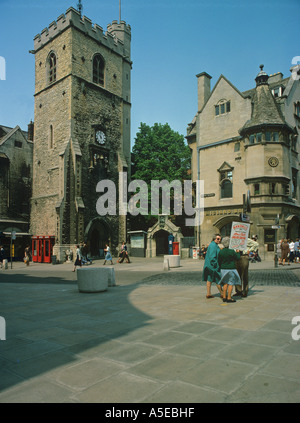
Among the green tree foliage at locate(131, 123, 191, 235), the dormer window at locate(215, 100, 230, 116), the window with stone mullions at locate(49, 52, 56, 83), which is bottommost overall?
the green tree foliage at locate(131, 123, 191, 235)

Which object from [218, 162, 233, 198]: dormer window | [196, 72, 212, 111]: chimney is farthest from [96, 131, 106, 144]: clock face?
A: [218, 162, 233, 198]: dormer window

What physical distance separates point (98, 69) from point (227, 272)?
31530mm

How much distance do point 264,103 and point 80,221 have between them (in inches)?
737

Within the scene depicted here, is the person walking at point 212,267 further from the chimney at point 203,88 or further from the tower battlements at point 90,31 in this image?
the tower battlements at point 90,31

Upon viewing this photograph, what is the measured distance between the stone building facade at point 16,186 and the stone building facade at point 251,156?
17.7 m

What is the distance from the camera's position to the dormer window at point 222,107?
95.5ft

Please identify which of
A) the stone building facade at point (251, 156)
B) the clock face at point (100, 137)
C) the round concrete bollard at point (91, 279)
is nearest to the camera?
the round concrete bollard at point (91, 279)

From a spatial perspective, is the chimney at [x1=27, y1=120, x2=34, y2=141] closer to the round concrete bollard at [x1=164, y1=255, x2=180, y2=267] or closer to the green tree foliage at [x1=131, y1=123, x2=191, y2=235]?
the green tree foliage at [x1=131, y1=123, x2=191, y2=235]

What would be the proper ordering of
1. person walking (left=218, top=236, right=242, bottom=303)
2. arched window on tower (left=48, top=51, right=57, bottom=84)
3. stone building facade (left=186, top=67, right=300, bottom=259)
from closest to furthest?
1. person walking (left=218, top=236, right=242, bottom=303)
2. stone building facade (left=186, top=67, right=300, bottom=259)
3. arched window on tower (left=48, top=51, right=57, bottom=84)

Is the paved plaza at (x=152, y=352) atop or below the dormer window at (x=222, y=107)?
below

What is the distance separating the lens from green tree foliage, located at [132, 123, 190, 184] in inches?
1404

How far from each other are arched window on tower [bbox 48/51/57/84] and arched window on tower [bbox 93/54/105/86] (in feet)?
13.2

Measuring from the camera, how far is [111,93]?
3538cm

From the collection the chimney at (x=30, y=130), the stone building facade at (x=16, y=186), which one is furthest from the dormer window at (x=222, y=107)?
the chimney at (x=30, y=130)
